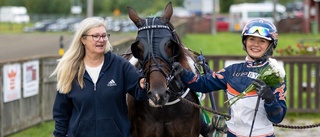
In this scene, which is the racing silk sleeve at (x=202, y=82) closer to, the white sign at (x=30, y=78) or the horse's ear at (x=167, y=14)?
the horse's ear at (x=167, y=14)

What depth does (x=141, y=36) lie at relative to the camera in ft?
16.7

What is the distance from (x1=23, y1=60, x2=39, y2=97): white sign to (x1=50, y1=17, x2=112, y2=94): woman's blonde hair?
5574 mm

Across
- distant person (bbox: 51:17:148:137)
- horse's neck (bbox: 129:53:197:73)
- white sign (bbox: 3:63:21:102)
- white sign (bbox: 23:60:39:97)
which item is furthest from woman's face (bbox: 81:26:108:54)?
white sign (bbox: 23:60:39:97)

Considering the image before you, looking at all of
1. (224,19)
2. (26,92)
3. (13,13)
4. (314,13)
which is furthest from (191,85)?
(13,13)

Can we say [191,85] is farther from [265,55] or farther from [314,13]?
[314,13]

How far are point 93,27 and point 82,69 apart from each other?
33 centimetres

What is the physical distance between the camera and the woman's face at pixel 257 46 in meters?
4.73

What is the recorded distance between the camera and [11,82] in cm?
986

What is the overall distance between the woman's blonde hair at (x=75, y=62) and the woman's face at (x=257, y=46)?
1090mm

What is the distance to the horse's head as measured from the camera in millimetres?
4676

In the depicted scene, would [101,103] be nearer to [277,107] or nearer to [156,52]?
[156,52]

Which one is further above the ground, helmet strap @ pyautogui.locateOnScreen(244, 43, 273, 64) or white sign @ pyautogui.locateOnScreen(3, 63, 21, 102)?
helmet strap @ pyautogui.locateOnScreen(244, 43, 273, 64)

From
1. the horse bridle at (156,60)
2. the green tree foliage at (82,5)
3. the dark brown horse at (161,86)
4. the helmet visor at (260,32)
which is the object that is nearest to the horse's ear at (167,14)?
the dark brown horse at (161,86)

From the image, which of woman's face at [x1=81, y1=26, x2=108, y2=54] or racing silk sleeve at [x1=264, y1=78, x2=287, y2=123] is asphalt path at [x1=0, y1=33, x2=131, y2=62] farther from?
racing silk sleeve at [x1=264, y1=78, x2=287, y2=123]
